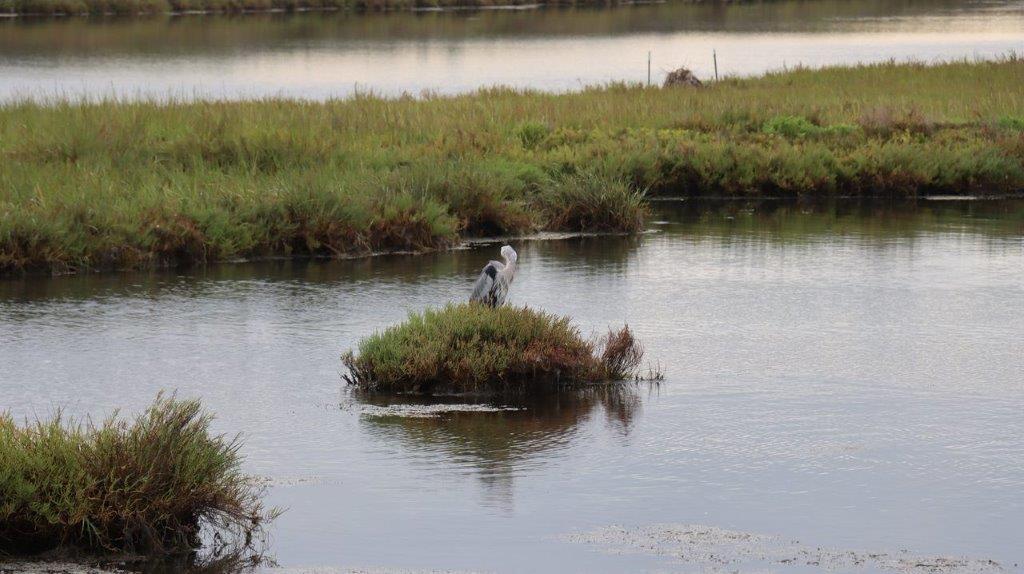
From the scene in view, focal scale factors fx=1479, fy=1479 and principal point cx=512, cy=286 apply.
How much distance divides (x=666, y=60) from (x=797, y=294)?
3727 centimetres

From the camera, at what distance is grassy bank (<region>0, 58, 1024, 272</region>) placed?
679 inches

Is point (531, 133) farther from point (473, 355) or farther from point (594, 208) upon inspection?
point (473, 355)

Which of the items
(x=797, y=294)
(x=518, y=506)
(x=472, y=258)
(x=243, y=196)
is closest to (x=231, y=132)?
(x=243, y=196)

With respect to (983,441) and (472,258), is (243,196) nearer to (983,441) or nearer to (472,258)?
(472,258)

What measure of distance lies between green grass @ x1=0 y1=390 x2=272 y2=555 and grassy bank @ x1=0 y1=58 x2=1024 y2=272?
8885 mm

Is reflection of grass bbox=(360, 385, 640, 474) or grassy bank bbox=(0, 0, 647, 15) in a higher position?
grassy bank bbox=(0, 0, 647, 15)

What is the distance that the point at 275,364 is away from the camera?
489 inches

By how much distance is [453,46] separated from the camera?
5975 cm

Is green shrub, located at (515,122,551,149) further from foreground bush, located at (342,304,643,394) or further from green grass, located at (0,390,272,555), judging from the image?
green grass, located at (0,390,272,555)

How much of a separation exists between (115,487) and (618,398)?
4688 mm

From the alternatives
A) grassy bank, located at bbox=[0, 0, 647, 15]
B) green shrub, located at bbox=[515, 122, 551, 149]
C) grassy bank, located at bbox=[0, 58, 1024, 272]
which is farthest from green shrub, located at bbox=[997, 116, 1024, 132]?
grassy bank, located at bbox=[0, 0, 647, 15]

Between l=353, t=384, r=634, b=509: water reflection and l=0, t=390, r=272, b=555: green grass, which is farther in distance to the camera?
l=353, t=384, r=634, b=509: water reflection

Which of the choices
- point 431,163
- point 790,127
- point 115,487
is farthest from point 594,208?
point 115,487

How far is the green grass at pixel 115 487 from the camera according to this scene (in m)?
7.69
